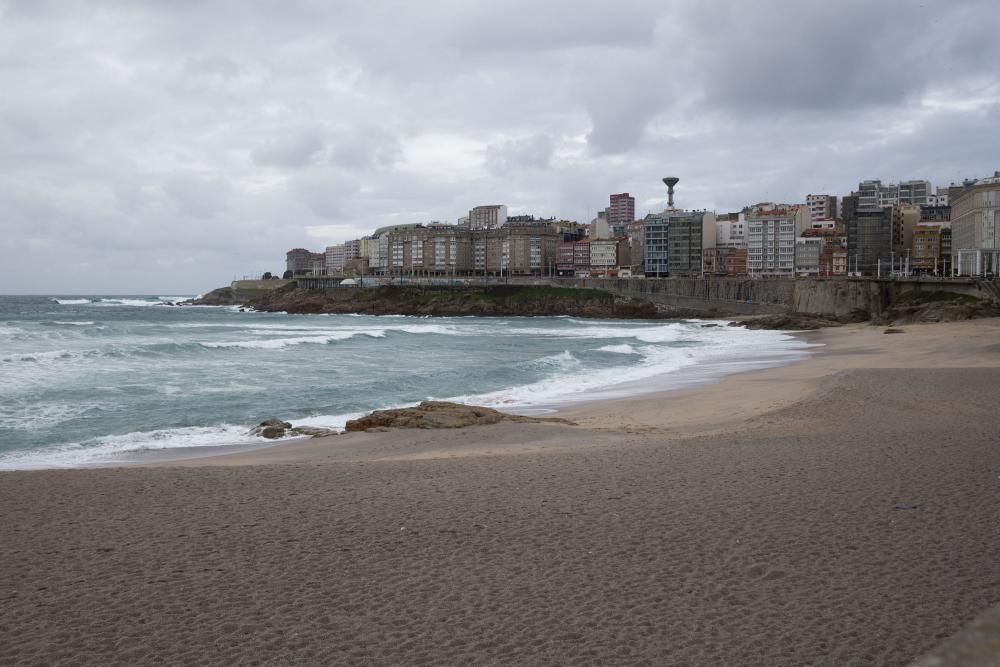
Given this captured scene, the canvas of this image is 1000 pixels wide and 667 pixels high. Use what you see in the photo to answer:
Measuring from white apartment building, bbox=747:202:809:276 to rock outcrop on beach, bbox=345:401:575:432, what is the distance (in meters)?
109

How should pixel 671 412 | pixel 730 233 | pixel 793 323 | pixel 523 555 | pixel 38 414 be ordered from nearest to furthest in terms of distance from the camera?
pixel 523 555 → pixel 671 412 → pixel 38 414 → pixel 793 323 → pixel 730 233

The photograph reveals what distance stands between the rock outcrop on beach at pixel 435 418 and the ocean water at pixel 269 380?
233 centimetres

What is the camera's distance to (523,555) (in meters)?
6.58

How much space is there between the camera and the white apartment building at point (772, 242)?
386 ft

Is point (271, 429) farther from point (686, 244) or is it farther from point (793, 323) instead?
point (686, 244)

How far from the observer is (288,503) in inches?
334

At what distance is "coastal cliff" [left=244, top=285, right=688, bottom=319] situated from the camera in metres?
91.7

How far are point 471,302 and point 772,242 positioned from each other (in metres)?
51.5

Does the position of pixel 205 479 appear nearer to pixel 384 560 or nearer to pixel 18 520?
pixel 18 520

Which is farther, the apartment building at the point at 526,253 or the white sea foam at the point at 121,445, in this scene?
the apartment building at the point at 526,253

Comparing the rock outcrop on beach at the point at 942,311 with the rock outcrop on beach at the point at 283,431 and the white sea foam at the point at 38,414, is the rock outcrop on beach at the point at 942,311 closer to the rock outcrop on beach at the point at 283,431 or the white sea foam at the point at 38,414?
the rock outcrop on beach at the point at 283,431

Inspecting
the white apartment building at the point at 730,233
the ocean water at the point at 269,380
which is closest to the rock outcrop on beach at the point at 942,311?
the ocean water at the point at 269,380

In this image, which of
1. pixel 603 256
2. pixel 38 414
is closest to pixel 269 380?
pixel 38 414

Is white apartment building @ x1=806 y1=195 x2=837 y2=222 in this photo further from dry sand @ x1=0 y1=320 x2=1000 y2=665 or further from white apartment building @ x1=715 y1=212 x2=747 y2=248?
dry sand @ x1=0 y1=320 x2=1000 y2=665
